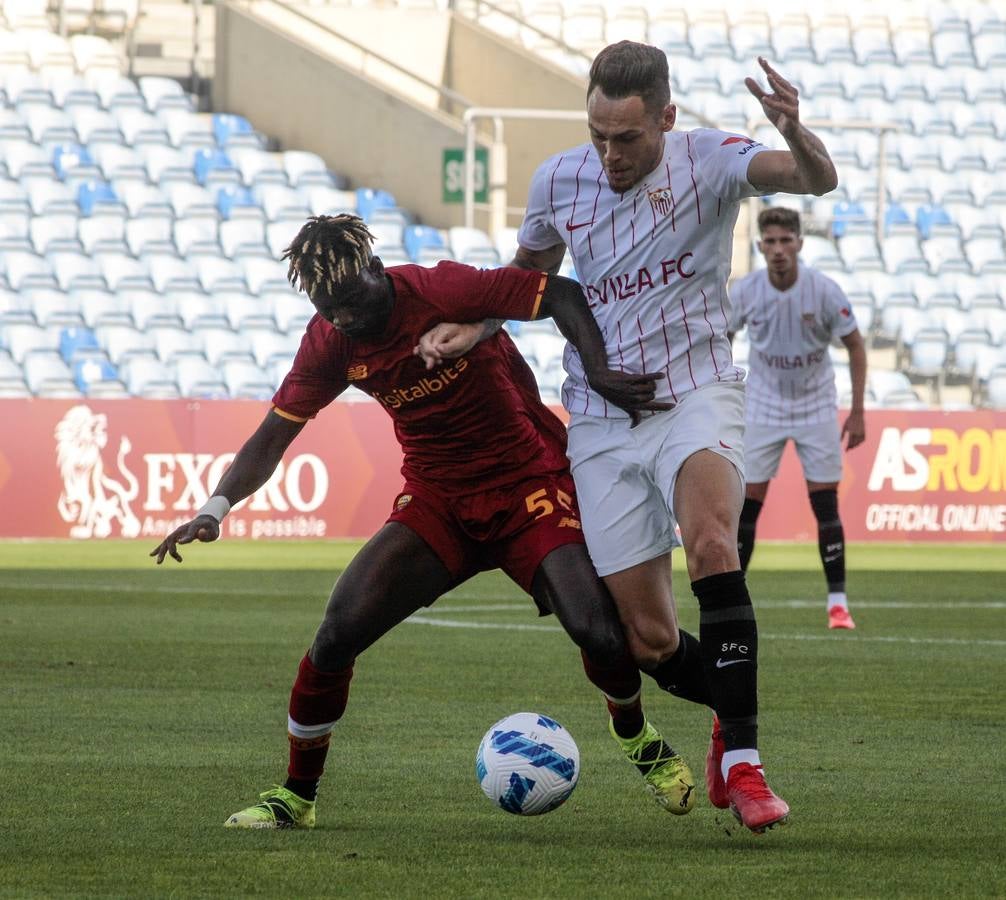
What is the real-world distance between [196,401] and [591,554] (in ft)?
42.3

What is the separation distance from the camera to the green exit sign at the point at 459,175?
2353 centimetres

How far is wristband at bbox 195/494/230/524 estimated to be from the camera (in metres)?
5.47

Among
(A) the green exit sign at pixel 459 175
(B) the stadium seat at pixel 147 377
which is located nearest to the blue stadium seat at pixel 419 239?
(A) the green exit sign at pixel 459 175

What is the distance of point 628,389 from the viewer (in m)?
5.39

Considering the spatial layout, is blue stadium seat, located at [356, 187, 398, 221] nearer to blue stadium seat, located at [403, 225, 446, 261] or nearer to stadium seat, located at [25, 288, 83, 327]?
blue stadium seat, located at [403, 225, 446, 261]

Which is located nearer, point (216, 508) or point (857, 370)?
point (216, 508)

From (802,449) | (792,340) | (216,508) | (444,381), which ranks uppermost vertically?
(444,381)

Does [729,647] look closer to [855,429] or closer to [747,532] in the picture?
[747,532]

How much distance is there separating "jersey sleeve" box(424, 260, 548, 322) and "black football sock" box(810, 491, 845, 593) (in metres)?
5.87

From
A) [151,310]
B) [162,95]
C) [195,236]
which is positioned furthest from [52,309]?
[162,95]

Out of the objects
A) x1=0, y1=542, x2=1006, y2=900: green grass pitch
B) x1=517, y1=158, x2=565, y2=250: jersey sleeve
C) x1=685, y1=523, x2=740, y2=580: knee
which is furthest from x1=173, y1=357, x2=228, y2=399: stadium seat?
x1=685, y1=523, x2=740, y2=580: knee

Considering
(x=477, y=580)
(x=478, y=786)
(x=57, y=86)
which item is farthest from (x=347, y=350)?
(x=57, y=86)

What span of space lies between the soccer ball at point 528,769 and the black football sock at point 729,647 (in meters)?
0.47

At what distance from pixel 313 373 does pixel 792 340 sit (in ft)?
20.9
